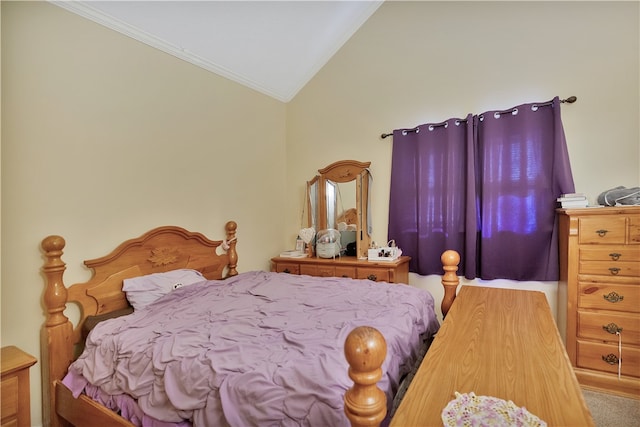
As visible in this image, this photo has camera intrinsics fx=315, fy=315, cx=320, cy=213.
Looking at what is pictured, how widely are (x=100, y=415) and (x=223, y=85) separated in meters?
2.62

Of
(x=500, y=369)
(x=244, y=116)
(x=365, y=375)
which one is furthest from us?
(x=244, y=116)

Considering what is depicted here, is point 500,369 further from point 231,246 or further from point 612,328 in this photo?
point 231,246

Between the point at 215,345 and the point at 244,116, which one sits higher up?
the point at 244,116

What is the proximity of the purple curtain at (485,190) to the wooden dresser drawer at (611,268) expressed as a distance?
0.37 meters

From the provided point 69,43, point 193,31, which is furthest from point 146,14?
point 69,43

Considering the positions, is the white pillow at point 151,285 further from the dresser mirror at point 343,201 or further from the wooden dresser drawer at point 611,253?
the wooden dresser drawer at point 611,253

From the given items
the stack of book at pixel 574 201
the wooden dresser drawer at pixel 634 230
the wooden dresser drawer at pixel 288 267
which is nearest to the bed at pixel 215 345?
the wooden dresser drawer at pixel 288 267

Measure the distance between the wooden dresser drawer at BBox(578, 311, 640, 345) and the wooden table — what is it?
3.40 feet

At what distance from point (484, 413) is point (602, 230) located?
2.00 m

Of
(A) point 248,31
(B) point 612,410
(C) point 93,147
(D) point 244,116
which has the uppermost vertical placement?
(A) point 248,31

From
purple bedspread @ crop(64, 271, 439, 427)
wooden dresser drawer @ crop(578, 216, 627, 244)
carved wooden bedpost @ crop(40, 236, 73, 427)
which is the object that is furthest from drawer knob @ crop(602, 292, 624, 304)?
carved wooden bedpost @ crop(40, 236, 73, 427)

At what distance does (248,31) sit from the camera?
2785mm

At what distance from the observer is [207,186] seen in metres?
2.79

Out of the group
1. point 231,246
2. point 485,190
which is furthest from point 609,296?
point 231,246
